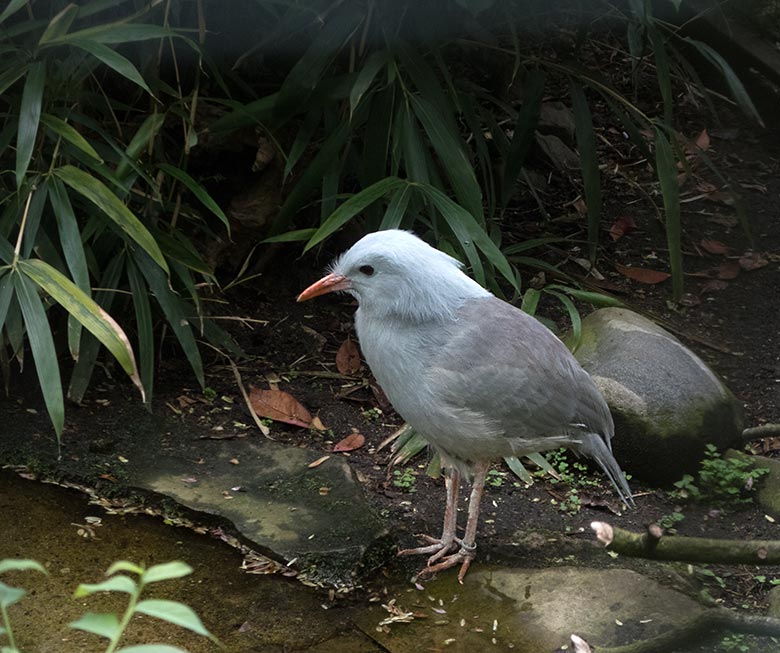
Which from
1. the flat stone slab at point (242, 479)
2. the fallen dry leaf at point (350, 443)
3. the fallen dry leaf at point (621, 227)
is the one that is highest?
the fallen dry leaf at point (621, 227)

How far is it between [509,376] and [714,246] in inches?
113

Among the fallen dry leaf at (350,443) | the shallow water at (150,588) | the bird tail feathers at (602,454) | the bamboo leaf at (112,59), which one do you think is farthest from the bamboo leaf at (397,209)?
the shallow water at (150,588)

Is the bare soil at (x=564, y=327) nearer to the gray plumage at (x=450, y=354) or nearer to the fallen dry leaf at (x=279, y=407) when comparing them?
the fallen dry leaf at (x=279, y=407)

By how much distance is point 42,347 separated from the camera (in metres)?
3.42

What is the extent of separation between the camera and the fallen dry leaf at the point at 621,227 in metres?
5.69

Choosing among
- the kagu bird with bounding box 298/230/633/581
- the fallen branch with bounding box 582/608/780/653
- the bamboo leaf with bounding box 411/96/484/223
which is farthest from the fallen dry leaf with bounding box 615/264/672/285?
the fallen branch with bounding box 582/608/780/653

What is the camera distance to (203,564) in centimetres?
344

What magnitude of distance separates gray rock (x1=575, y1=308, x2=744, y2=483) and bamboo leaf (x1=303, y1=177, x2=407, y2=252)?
101 cm

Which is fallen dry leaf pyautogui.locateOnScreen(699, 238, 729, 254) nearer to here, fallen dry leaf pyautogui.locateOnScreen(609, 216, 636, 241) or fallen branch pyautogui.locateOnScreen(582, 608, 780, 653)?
fallen dry leaf pyautogui.locateOnScreen(609, 216, 636, 241)

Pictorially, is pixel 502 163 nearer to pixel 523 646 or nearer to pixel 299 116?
pixel 299 116

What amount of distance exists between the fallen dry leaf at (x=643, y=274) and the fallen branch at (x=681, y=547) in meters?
3.00

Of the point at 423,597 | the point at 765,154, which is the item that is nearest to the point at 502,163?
the point at 765,154

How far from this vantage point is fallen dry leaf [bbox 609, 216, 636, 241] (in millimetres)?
5691

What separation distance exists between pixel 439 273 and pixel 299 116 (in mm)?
1766
